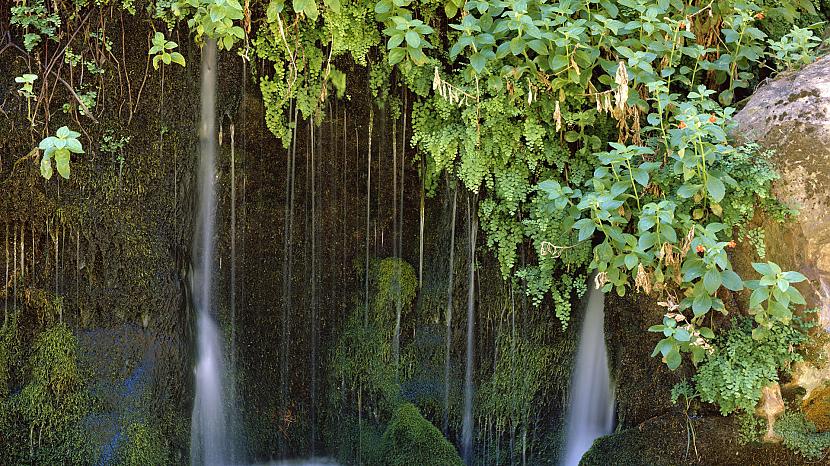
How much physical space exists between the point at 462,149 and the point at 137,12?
2.24 meters

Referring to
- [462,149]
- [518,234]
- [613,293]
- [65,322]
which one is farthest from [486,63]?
[65,322]

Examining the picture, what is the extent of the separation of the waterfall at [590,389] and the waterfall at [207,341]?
2.38m

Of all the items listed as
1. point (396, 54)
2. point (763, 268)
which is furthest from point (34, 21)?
point (763, 268)

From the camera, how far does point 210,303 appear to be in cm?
565

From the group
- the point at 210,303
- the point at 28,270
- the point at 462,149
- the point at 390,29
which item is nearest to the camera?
the point at 390,29

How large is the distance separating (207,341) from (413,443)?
5.19ft

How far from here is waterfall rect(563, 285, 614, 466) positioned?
531 centimetres

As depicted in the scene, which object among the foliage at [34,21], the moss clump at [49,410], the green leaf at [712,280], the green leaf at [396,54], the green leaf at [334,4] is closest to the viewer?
the green leaf at [712,280]

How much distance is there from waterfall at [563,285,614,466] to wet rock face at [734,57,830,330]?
1.28 m

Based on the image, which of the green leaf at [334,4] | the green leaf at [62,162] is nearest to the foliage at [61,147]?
the green leaf at [62,162]

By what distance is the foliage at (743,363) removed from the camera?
4.20 metres

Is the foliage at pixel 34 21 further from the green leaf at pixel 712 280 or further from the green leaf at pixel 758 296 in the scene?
the green leaf at pixel 758 296

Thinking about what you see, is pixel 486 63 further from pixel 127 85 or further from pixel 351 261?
pixel 127 85

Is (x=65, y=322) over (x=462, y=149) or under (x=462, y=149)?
under
